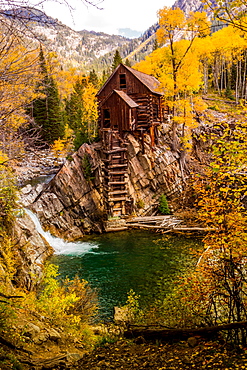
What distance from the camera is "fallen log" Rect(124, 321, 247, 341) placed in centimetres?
643

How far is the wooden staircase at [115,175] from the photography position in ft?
89.8

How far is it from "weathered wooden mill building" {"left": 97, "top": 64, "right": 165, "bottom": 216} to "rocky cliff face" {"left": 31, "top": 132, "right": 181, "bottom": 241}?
749mm

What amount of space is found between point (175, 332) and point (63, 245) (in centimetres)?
1695

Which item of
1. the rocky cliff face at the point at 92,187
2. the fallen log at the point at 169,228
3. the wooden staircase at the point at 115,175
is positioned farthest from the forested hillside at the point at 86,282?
the wooden staircase at the point at 115,175

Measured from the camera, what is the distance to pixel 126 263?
62.5 ft

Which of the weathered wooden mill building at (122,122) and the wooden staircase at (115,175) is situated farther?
the weathered wooden mill building at (122,122)

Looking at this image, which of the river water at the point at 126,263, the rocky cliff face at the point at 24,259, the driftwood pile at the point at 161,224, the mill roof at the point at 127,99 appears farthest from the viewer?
the mill roof at the point at 127,99

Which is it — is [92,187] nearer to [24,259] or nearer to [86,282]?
[24,259]

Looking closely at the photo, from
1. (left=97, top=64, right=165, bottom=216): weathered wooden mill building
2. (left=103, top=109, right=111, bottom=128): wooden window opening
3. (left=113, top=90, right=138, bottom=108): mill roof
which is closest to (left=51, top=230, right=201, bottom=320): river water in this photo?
(left=97, top=64, right=165, bottom=216): weathered wooden mill building

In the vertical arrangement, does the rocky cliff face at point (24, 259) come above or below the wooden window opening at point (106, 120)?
below

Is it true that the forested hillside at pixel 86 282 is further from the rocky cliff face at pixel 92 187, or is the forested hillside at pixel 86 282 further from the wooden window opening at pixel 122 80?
the wooden window opening at pixel 122 80

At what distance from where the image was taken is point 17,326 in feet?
23.8

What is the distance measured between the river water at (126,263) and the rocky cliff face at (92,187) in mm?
2310

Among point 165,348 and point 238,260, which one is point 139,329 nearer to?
point 165,348
